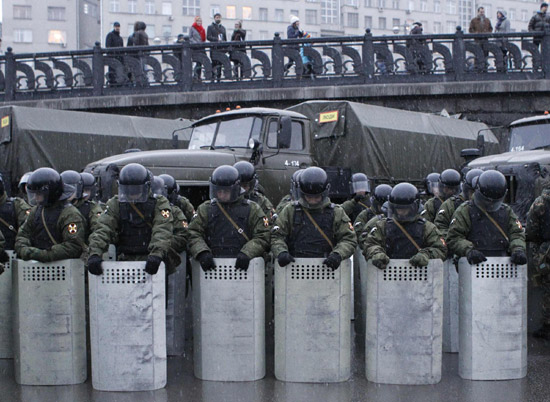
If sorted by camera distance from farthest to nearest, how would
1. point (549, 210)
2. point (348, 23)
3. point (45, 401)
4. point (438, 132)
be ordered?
point (348, 23) → point (438, 132) → point (549, 210) → point (45, 401)

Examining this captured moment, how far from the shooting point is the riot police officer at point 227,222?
22.2 ft

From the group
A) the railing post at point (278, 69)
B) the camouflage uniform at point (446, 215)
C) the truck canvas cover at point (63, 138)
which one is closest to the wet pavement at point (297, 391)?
the camouflage uniform at point (446, 215)

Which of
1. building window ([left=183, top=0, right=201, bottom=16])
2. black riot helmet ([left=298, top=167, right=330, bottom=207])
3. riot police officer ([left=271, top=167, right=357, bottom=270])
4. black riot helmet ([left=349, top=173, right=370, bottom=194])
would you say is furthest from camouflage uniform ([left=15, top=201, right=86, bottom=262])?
building window ([left=183, top=0, right=201, bottom=16])

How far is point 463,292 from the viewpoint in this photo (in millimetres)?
6672

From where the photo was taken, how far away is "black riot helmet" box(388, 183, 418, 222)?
6.68 m

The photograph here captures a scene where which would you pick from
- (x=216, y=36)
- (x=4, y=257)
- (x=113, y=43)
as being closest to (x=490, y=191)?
(x=4, y=257)

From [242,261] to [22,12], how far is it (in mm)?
67631

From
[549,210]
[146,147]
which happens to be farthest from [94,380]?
[146,147]

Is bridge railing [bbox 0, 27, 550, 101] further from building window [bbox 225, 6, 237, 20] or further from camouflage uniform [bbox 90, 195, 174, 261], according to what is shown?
building window [bbox 225, 6, 237, 20]

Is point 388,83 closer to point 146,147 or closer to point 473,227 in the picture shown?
point 146,147

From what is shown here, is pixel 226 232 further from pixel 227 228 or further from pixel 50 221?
pixel 50 221

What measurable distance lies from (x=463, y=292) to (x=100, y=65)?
15.4 meters

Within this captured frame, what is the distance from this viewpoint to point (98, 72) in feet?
66.1

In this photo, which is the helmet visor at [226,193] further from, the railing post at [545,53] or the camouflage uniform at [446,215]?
the railing post at [545,53]
